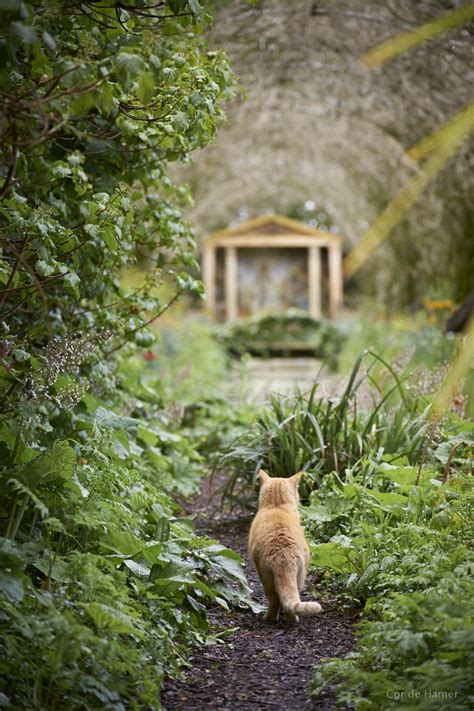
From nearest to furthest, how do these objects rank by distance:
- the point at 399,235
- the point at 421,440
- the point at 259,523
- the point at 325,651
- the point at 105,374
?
the point at 325,651 → the point at 259,523 → the point at 105,374 → the point at 421,440 → the point at 399,235

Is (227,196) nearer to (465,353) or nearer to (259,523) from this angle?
(259,523)

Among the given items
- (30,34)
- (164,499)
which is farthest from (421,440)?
(30,34)

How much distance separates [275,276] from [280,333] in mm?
6912

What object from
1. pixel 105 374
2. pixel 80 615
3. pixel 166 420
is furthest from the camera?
pixel 166 420

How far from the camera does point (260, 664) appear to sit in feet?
11.5

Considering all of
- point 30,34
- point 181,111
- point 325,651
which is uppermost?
point 181,111

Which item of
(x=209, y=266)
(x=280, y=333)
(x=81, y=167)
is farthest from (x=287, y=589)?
(x=209, y=266)

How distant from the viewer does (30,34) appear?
2.53m

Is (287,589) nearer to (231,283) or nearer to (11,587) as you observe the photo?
(11,587)

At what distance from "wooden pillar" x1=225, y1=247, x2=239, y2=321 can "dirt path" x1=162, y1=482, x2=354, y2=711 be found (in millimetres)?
24058

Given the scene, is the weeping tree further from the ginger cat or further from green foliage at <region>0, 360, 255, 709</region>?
the ginger cat

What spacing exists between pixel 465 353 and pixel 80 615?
1.77m

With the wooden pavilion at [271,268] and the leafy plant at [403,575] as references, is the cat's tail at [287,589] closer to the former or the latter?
Result: the leafy plant at [403,575]

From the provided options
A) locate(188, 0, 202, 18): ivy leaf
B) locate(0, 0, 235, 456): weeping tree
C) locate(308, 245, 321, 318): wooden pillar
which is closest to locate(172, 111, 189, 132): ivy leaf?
locate(0, 0, 235, 456): weeping tree
